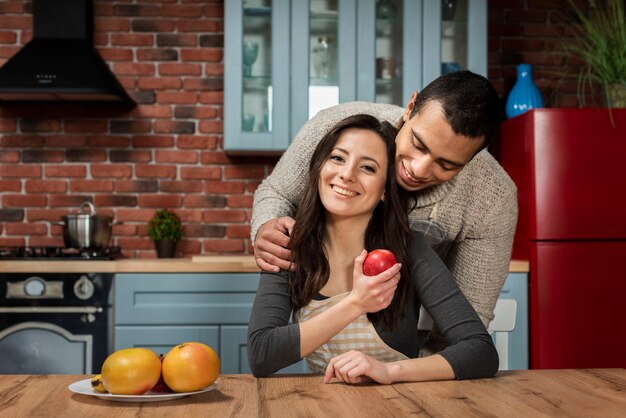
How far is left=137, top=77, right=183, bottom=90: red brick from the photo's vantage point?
11.6 feet

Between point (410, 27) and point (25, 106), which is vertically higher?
point (410, 27)

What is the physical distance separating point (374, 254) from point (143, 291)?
1782 millimetres

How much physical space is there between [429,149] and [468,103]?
13cm

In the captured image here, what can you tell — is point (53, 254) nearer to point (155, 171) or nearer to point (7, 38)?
point (155, 171)

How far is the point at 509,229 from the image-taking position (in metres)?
2.00

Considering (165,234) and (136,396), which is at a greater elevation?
(165,234)

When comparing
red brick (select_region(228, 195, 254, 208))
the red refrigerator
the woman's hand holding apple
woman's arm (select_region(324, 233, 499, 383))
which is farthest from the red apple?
red brick (select_region(228, 195, 254, 208))

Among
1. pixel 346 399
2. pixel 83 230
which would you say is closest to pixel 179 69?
pixel 83 230

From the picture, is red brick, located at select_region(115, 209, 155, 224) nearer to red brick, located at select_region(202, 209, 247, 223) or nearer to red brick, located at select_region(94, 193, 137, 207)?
red brick, located at select_region(94, 193, 137, 207)

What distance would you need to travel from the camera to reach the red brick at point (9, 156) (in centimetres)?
351

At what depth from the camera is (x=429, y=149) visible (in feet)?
5.48

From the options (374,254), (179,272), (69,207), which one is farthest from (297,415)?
(69,207)

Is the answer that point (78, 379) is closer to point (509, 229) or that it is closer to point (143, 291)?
point (509, 229)

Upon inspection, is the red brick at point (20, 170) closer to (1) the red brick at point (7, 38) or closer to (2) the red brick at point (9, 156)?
(2) the red brick at point (9, 156)
